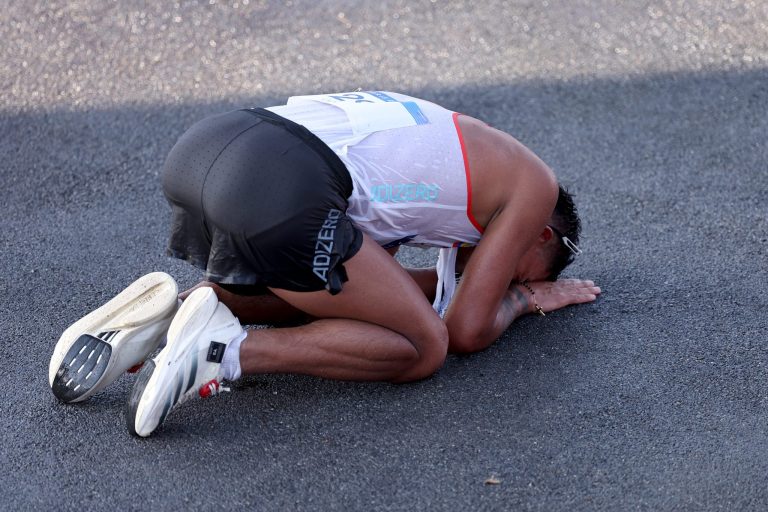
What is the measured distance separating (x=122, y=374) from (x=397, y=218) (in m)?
0.94

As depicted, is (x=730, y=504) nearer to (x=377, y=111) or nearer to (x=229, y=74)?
(x=377, y=111)

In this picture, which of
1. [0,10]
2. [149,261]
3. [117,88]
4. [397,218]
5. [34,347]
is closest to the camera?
[397,218]

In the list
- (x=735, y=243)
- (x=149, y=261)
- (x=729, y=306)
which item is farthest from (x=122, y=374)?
(x=735, y=243)

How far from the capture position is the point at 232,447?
2660 mm

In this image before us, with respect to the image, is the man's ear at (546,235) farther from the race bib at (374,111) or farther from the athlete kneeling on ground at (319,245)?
the race bib at (374,111)

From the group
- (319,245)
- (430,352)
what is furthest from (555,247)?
(319,245)

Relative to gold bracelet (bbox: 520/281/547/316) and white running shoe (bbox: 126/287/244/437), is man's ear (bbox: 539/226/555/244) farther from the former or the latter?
white running shoe (bbox: 126/287/244/437)

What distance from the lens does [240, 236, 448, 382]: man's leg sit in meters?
2.74

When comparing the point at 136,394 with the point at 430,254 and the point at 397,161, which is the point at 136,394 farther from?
the point at 430,254

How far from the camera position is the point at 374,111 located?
2.88 m

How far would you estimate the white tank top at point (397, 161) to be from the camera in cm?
278

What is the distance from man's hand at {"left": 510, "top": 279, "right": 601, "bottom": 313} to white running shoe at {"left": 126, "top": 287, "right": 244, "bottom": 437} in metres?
1.06

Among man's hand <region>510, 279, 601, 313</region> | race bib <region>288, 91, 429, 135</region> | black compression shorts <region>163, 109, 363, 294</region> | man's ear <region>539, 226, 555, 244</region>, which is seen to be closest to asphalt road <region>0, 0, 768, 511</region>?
man's hand <region>510, 279, 601, 313</region>

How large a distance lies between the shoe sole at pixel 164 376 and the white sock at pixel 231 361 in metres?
0.10
